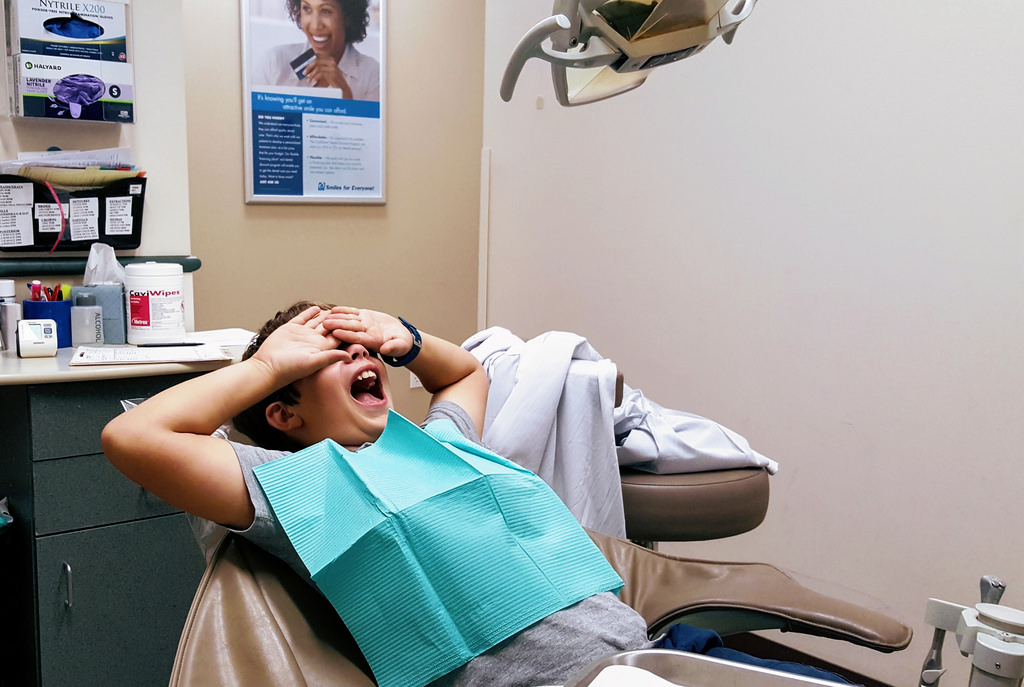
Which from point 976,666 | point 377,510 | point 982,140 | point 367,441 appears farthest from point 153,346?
point 982,140

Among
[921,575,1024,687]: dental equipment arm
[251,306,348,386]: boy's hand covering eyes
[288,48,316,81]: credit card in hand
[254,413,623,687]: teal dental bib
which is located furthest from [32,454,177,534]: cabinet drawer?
[288,48,316,81]: credit card in hand

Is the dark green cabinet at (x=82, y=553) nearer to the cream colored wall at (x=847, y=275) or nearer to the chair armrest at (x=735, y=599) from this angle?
the chair armrest at (x=735, y=599)

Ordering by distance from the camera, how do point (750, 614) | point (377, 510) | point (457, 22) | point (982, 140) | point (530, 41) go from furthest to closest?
point (457, 22) < point (982, 140) < point (750, 614) < point (377, 510) < point (530, 41)

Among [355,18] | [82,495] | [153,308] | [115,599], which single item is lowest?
[115,599]

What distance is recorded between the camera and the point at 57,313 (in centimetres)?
199

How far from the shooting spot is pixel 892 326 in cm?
222

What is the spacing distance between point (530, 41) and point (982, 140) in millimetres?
1712

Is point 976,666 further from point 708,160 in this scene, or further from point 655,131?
point 655,131

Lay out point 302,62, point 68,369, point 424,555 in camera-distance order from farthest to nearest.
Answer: point 302,62 → point 68,369 → point 424,555

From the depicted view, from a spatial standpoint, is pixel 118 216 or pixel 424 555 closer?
pixel 424 555

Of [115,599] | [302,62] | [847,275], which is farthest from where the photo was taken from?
[302,62]

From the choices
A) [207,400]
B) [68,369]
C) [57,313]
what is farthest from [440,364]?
[57,313]

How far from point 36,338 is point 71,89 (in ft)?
2.04

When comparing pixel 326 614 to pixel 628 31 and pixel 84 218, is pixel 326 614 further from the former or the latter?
pixel 84 218
